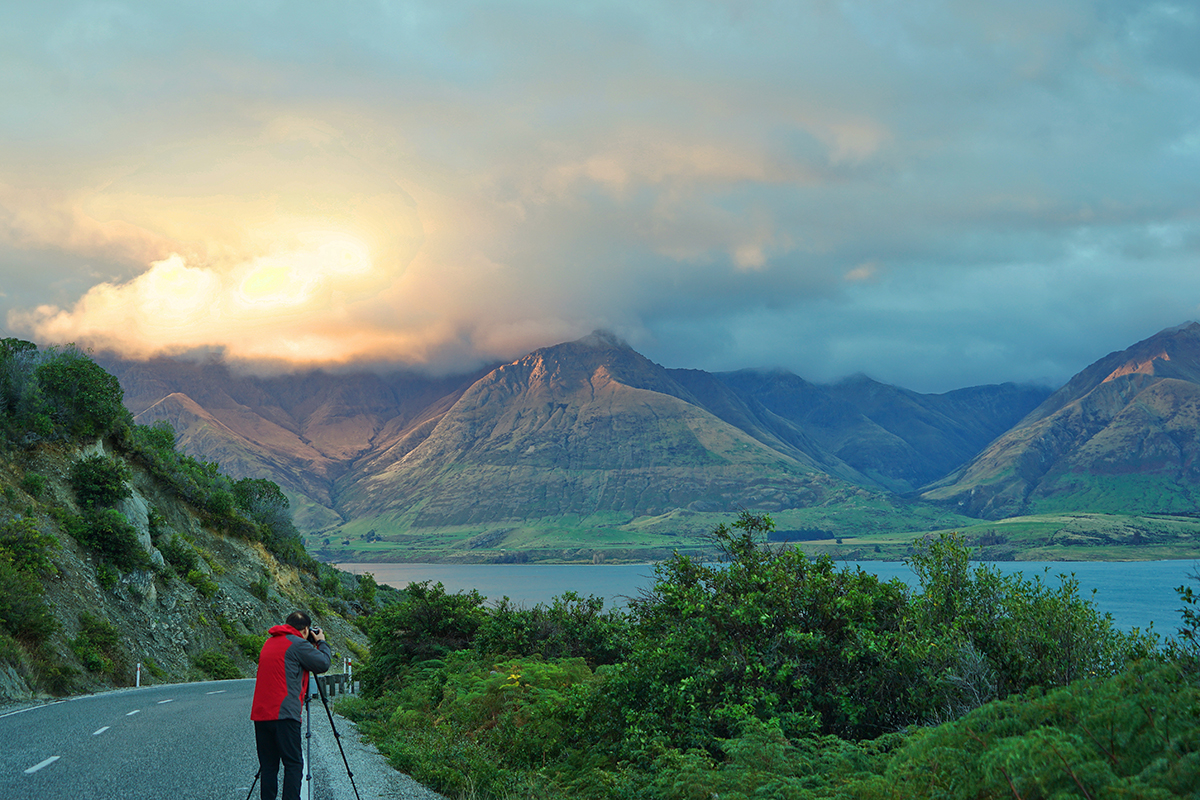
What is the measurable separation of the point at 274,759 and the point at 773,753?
6780 mm

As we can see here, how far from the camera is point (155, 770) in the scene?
42.9ft

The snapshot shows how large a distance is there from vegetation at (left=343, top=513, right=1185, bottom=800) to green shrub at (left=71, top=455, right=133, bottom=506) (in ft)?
86.9

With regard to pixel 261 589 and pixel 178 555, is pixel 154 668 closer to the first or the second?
pixel 178 555

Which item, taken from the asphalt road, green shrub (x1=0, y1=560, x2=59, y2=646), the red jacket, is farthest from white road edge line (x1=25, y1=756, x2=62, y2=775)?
green shrub (x1=0, y1=560, x2=59, y2=646)

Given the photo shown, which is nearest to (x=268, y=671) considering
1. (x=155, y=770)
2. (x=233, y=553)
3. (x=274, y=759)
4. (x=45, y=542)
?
(x=274, y=759)

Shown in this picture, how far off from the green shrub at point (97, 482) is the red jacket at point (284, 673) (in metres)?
33.6

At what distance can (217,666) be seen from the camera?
39719mm

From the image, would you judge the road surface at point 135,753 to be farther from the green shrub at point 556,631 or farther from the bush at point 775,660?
the bush at point 775,660

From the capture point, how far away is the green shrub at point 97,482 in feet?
124

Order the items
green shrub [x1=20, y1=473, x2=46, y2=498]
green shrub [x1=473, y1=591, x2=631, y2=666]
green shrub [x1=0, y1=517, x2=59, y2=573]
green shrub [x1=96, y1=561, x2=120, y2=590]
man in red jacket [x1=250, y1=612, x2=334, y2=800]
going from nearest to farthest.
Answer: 1. man in red jacket [x1=250, y1=612, x2=334, y2=800]
2. green shrub [x1=473, y1=591, x2=631, y2=666]
3. green shrub [x1=0, y1=517, x2=59, y2=573]
4. green shrub [x1=96, y1=561, x2=120, y2=590]
5. green shrub [x1=20, y1=473, x2=46, y2=498]

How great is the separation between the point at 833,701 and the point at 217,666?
118ft

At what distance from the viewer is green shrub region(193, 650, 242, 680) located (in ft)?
128

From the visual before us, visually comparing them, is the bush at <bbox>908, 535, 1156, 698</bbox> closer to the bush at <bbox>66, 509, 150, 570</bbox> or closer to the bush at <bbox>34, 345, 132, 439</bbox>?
the bush at <bbox>66, 509, 150, 570</bbox>

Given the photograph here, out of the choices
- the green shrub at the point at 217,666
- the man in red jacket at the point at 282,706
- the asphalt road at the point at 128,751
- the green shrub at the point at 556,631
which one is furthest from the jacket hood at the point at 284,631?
the green shrub at the point at 217,666
